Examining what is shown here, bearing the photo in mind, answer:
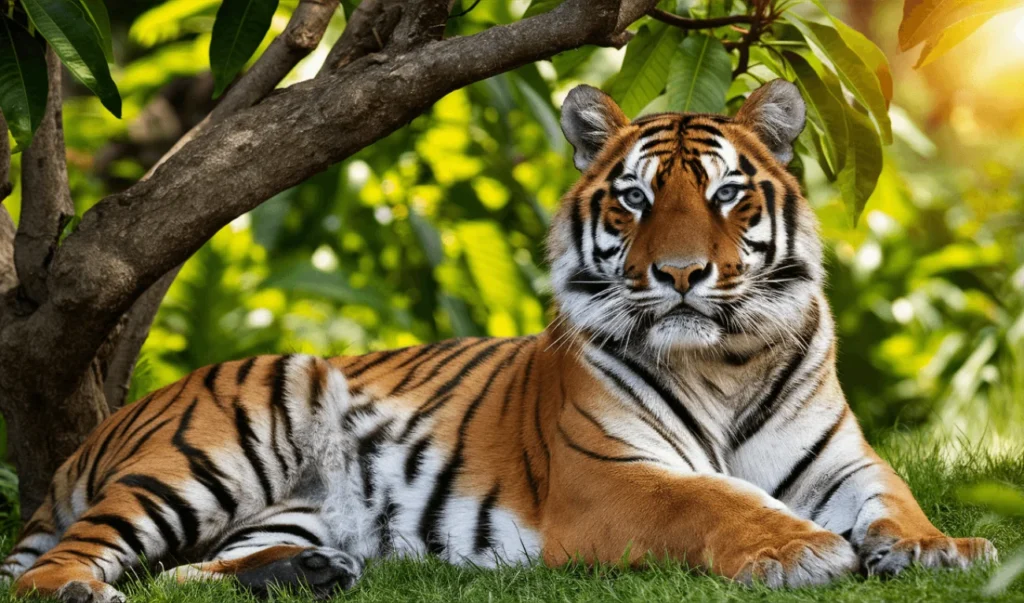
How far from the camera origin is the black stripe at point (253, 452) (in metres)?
3.74

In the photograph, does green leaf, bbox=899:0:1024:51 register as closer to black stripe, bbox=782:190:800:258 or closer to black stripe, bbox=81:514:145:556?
black stripe, bbox=782:190:800:258

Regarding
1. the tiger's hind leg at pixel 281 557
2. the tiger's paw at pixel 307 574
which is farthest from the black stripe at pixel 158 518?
the tiger's paw at pixel 307 574

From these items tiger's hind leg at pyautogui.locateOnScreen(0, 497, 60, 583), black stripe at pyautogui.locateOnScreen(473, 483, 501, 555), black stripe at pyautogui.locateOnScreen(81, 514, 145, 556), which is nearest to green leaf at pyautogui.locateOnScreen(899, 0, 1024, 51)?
black stripe at pyautogui.locateOnScreen(473, 483, 501, 555)

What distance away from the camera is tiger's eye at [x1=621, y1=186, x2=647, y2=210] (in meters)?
3.37

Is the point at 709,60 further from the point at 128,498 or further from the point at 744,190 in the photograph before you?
the point at 128,498

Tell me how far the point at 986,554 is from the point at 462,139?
4954 mm

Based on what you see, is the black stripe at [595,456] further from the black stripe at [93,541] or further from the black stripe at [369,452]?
the black stripe at [93,541]

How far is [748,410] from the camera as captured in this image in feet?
11.0

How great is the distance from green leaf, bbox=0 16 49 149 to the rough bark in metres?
0.42

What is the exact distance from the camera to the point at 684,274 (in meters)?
3.07

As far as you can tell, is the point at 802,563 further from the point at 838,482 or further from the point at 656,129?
the point at 656,129

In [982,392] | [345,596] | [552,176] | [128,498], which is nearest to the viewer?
[345,596]

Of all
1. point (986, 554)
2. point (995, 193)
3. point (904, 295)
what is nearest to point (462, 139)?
point (904, 295)

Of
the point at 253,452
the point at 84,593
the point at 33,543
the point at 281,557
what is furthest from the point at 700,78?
the point at 33,543
